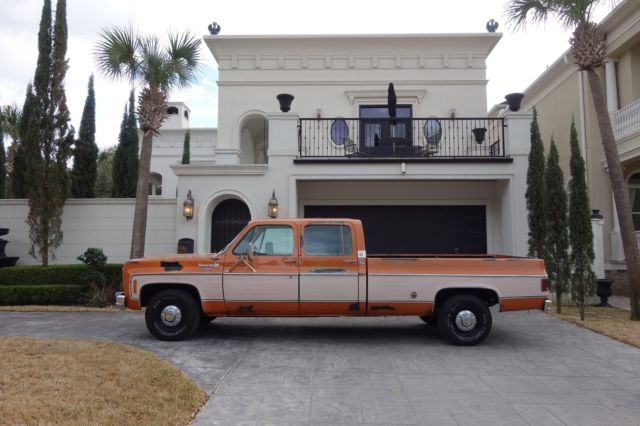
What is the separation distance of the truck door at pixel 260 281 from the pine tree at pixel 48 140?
301 inches

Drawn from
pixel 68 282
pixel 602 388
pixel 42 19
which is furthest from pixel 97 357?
pixel 42 19

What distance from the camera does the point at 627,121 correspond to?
45.3 feet

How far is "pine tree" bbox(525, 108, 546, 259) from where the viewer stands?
11.2 meters

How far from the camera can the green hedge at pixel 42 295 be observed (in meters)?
11.2

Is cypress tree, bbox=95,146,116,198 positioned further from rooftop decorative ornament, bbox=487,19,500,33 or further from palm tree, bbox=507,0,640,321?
palm tree, bbox=507,0,640,321

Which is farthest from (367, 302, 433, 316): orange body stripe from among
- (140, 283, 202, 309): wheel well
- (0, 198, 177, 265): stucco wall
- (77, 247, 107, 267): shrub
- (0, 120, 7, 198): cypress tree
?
(0, 120, 7, 198): cypress tree

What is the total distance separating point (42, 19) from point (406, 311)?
12319 mm

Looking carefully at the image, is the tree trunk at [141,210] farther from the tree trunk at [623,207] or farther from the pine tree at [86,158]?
the tree trunk at [623,207]

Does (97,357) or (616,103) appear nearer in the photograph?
(97,357)

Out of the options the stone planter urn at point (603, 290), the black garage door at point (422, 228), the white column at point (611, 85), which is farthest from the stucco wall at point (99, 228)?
the white column at point (611, 85)

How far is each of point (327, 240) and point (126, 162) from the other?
14.1 meters

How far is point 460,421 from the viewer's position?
14.3 ft

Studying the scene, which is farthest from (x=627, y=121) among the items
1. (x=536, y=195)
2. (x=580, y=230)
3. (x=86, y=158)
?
(x=86, y=158)

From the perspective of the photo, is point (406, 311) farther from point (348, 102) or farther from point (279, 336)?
point (348, 102)
